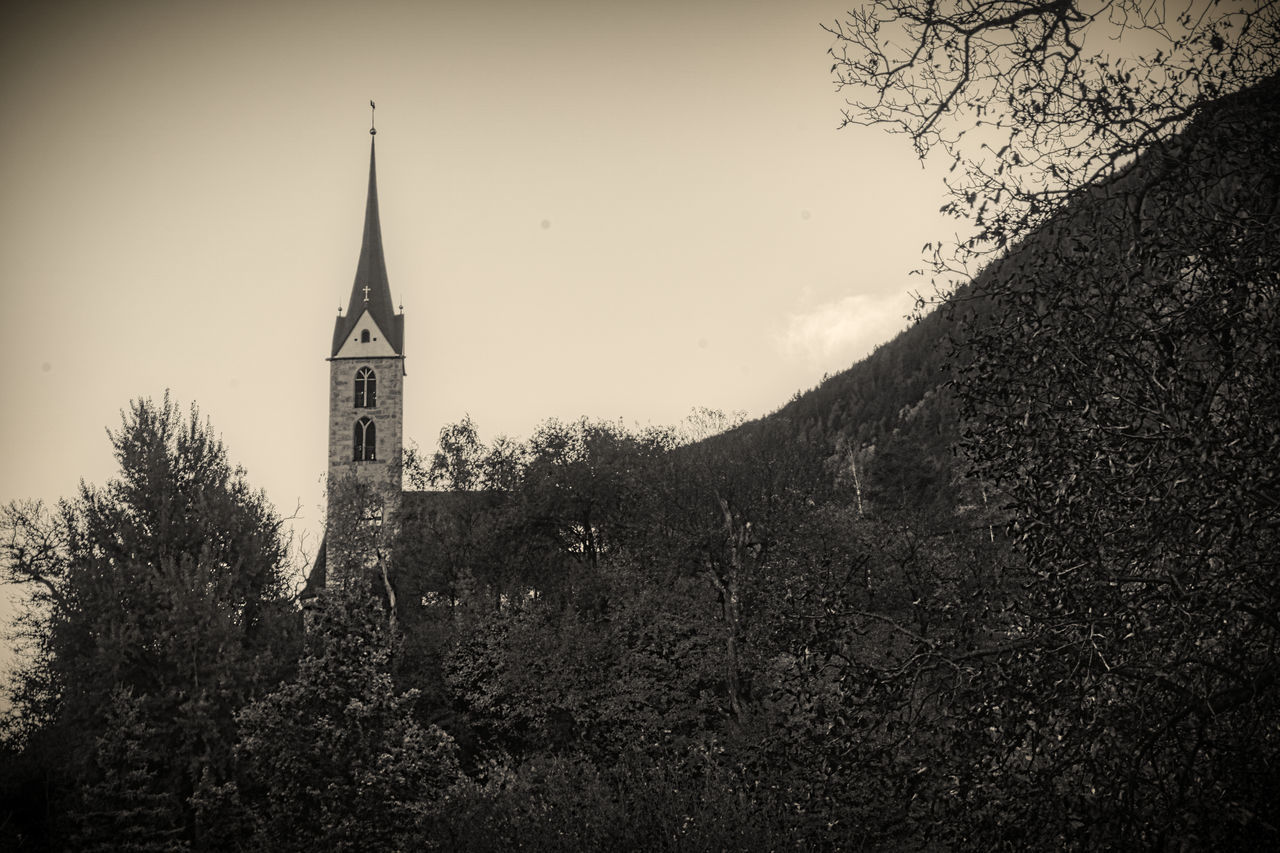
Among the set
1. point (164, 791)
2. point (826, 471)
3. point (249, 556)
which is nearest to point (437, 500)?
point (249, 556)

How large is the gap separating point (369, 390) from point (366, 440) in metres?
2.92

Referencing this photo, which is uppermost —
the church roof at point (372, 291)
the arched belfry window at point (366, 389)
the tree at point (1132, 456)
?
the church roof at point (372, 291)

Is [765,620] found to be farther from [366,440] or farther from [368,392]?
[368,392]

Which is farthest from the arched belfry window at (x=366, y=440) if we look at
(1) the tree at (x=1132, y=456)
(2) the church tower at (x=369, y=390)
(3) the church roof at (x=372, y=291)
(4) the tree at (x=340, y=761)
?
(1) the tree at (x=1132, y=456)

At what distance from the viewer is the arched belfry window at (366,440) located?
5175 cm

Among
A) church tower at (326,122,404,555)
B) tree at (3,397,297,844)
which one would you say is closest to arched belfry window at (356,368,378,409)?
church tower at (326,122,404,555)

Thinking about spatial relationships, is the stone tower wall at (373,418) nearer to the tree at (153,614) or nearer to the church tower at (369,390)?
the church tower at (369,390)

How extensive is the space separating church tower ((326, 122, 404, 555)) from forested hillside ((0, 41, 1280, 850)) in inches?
288

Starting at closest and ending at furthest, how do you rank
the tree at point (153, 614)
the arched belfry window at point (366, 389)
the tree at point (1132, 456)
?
the tree at point (1132, 456) < the tree at point (153, 614) < the arched belfry window at point (366, 389)

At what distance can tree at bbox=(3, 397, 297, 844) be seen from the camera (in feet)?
74.7

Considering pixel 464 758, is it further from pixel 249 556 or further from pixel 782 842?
pixel 782 842

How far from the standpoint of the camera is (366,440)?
52.0 m

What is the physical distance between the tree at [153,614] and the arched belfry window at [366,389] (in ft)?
79.1

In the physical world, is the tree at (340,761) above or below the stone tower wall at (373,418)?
below
